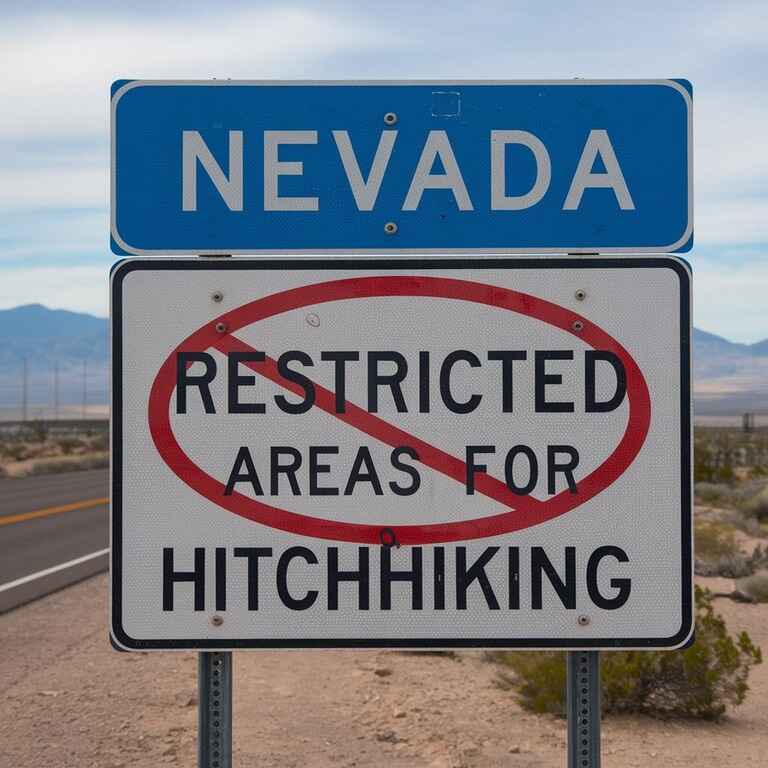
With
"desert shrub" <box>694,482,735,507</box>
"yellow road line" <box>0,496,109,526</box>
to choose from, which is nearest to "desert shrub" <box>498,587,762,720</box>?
"yellow road line" <box>0,496,109,526</box>

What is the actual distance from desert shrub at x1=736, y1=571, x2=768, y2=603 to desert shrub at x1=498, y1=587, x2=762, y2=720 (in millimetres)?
5255

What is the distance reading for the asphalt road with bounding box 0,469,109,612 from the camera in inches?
559

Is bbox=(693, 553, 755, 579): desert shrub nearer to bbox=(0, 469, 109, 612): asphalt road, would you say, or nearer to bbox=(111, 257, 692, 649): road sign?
bbox=(0, 469, 109, 612): asphalt road

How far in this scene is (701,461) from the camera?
110ft

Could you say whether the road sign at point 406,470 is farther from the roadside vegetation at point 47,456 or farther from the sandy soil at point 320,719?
the roadside vegetation at point 47,456

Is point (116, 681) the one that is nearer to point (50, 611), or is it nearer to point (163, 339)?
point (50, 611)

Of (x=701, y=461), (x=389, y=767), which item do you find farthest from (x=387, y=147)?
(x=701, y=461)

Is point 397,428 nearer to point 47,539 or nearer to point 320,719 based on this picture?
point 320,719

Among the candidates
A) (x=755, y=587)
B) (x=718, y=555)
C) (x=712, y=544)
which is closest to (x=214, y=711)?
(x=755, y=587)

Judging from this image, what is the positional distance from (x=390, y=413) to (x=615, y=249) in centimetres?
58

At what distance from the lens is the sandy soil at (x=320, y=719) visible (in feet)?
23.1

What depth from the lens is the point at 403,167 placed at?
2.48 metres

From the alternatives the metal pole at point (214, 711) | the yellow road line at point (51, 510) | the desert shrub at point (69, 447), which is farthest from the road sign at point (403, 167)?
the desert shrub at point (69, 447)

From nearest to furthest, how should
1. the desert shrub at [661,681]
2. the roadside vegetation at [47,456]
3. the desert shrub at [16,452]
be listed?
1. the desert shrub at [661,681]
2. the roadside vegetation at [47,456]
3. the desert shrub at [16,452]
